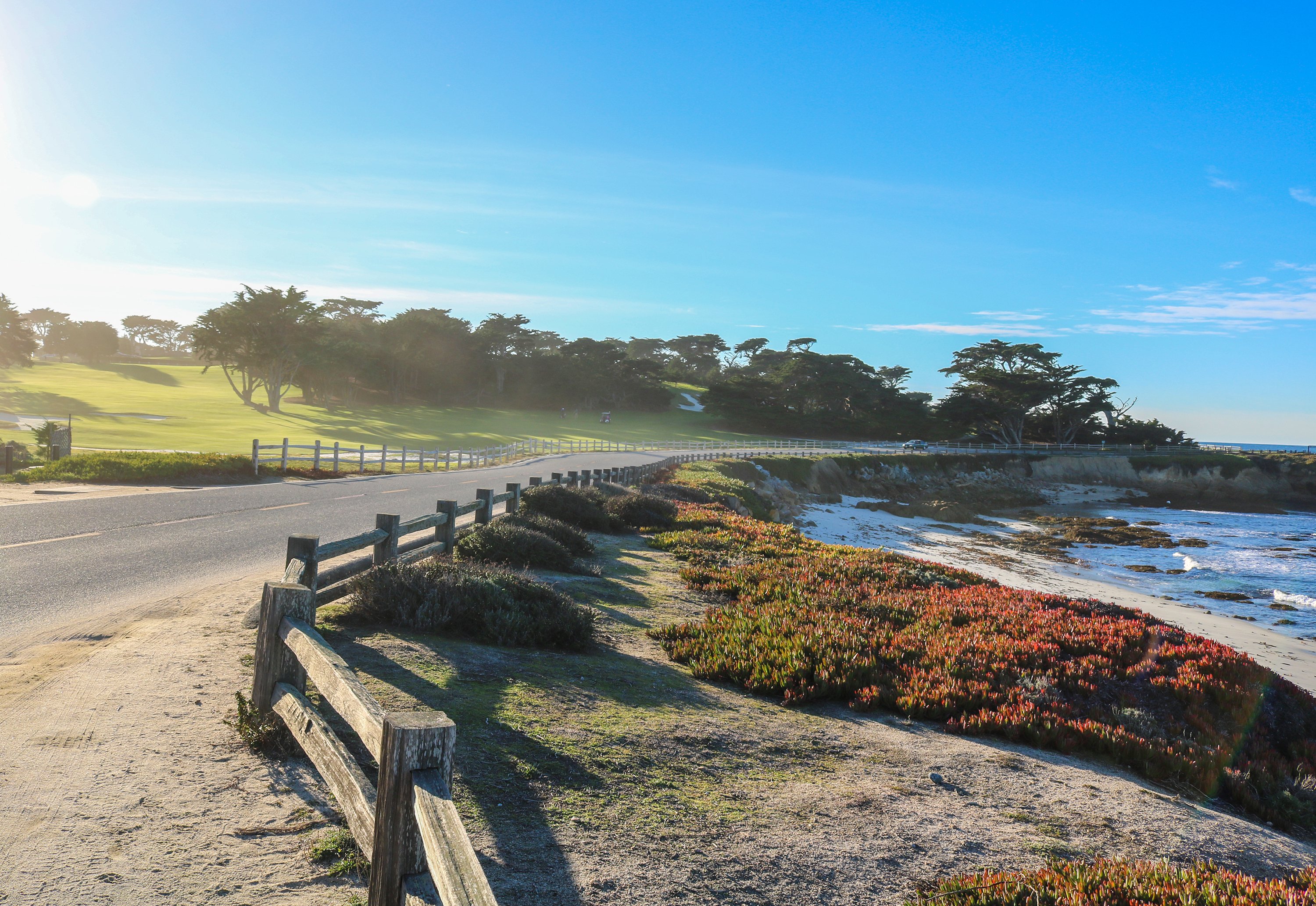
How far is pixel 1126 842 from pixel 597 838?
3.15 metres

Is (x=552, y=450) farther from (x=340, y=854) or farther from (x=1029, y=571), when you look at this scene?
(x=340, y=854)

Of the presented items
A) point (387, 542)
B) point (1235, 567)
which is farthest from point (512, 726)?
point (1235, 567)

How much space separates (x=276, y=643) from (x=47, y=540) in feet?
28.4

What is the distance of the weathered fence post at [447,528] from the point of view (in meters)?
9.35

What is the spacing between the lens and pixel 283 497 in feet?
57.9

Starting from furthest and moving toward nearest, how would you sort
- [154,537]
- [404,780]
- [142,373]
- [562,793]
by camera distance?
[142,373], [154,537], [562,793], [404,780]

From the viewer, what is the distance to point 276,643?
4562 mm

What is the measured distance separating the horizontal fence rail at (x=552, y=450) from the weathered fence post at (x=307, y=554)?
17419 millimetres

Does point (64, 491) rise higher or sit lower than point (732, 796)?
lower

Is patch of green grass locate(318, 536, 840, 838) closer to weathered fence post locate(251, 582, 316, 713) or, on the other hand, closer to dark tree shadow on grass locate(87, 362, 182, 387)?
weathered fence post locate(251, 582, 316, 713)

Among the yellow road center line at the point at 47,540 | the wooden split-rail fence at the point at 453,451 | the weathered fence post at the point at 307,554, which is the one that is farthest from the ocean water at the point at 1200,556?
the weathered fence post at the point at 307,554

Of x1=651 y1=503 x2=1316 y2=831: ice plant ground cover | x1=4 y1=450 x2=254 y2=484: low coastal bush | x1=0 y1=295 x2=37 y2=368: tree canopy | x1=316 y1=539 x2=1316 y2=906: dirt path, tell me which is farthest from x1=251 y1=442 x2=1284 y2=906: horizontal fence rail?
x1=0 y1=295 x2=37 y2=368: tree canopy

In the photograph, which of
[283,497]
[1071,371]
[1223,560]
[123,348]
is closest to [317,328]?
[283,497]

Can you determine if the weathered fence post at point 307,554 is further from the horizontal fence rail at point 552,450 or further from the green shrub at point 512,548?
the horizontal fence rail at point 552,450
